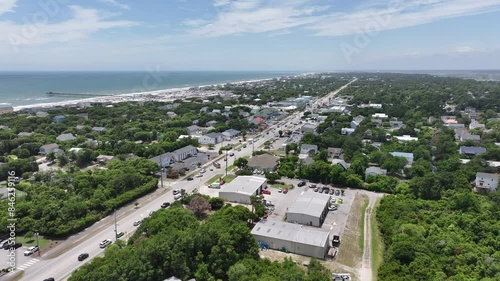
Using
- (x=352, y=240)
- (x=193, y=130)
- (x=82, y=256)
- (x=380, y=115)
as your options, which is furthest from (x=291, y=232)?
(x=380, y=115)

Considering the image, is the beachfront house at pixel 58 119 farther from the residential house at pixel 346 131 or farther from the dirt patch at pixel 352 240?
the dirt patch at pixel 352 240

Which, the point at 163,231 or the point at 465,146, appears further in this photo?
the point at 465,146

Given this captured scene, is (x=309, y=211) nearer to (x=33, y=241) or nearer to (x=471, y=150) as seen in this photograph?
(x=33, y=241)

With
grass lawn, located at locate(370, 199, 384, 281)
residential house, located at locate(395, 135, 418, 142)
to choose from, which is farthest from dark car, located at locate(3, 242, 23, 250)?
residential house, located at locate(395, 135, 418, 142)

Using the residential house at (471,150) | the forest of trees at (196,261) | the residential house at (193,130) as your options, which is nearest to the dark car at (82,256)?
the forest of trees at (196,261)

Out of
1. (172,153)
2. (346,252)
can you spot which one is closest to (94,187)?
(172,153)

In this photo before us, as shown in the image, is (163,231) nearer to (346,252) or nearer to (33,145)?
(346,252)

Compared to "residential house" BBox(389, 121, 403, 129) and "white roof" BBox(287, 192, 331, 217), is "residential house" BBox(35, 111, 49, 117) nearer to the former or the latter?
"white roof" BBox(287, 192, 331, 217)
